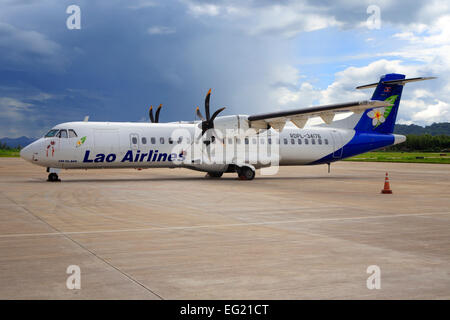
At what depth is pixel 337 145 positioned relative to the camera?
27.5 meters

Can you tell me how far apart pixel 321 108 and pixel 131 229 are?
14.5 meters

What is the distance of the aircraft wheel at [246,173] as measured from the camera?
79.4 feet

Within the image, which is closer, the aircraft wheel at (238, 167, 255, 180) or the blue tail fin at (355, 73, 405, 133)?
the aircraft wheel at (238, 167, 255, 180)

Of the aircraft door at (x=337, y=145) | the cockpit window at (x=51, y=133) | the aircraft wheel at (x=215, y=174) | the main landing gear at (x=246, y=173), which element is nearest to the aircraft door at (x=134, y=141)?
the cockpit window at (x=51, y=133)

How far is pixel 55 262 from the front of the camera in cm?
632

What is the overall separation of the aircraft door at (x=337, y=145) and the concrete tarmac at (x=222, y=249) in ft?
44.2

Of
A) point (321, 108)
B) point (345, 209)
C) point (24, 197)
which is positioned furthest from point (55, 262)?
point (321, 108)

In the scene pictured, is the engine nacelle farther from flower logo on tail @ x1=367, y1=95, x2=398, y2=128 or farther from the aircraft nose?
flower logo on tail @ x1=367, y1=95, x2=398, y2=128

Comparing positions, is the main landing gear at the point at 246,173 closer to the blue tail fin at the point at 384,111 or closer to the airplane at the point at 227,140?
the airplane at the point at 227,140

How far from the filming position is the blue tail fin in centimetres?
2788

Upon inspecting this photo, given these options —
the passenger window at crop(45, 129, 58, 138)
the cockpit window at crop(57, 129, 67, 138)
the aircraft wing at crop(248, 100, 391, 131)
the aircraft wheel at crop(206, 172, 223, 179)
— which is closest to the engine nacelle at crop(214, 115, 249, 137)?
the aircraft wing at crop(248, 100, 391, 131)

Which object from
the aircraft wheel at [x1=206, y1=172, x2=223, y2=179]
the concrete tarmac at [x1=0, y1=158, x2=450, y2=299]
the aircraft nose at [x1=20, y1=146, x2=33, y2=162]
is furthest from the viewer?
the aircraft wheel at [x1=206, y1=172, x2=223, y2=179]

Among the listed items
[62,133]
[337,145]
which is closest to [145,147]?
[62,133]

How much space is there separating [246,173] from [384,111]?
10333 mm
